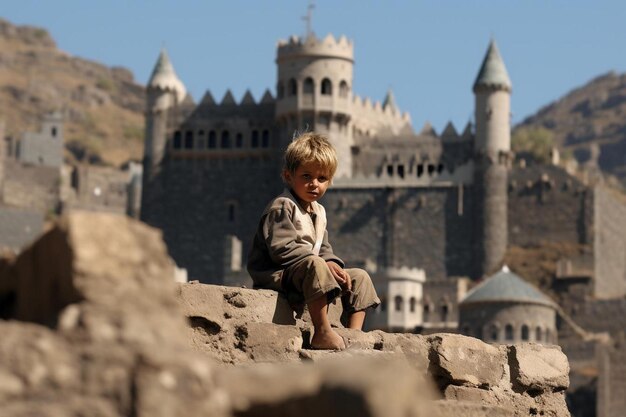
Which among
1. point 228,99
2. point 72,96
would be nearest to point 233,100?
point 228,99

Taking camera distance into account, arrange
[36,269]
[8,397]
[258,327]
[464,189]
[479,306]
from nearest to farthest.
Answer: [8,397] → [36,269] → [258,327] → [479,306] → [464,189]

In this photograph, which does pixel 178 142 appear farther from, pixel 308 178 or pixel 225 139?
pixel 308 178

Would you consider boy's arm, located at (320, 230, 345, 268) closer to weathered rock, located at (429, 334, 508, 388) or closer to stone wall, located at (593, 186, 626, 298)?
weathered rock, located at (429, 334, 508, 388)

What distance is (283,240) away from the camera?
973 cm

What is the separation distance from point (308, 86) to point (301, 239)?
73960mm

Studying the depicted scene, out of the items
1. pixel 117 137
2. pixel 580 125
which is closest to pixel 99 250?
pixel 117 137

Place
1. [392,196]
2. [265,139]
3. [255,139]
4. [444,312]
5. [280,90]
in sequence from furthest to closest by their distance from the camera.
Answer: [255,139]
[265,139]
[280,90]
[392,196]
[444,312]

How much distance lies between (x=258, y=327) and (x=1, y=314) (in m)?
3.61

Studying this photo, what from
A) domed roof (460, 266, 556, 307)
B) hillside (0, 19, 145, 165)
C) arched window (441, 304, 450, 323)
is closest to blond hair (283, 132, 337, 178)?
domed roof (460, 266, 556, 307)

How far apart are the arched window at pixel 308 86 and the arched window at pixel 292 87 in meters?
0.44

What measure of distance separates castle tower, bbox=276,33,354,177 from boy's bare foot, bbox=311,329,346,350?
7297cm

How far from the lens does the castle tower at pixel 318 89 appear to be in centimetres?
8288

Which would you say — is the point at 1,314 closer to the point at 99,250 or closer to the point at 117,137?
the point at 99,250

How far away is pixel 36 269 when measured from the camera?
5.42m
